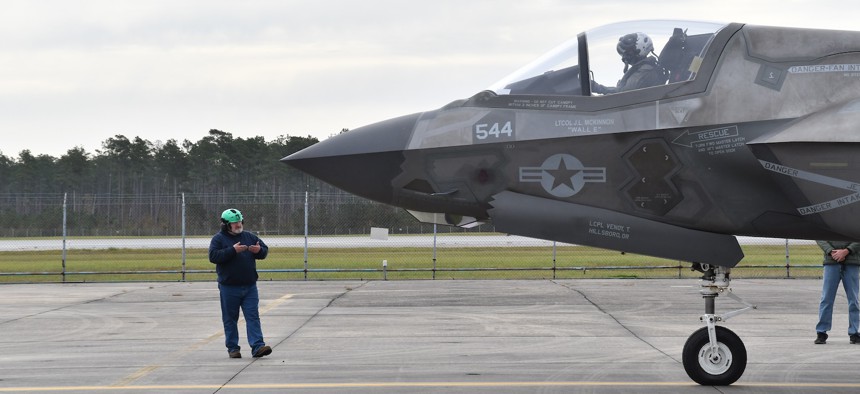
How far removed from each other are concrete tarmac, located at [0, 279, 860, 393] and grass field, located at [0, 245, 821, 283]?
4.44m

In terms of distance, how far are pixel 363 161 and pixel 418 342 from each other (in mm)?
4662

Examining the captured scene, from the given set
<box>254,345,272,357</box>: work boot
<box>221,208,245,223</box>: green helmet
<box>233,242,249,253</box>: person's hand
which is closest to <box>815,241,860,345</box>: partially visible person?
<box>254,345,272,357</box>: work boot

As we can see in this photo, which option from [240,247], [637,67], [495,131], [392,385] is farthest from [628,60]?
→ [240,247]

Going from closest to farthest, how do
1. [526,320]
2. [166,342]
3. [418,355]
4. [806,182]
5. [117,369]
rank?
[806,182], [117,369], [418,355], [166,342], [526,320]

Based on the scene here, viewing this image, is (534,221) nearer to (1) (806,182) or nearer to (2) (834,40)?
(1) (806,182)

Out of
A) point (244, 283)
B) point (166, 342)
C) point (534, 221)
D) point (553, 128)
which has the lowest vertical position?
point (166, 342)

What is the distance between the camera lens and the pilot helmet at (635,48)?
833 cm

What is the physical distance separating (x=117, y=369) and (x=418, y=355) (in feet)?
10.6

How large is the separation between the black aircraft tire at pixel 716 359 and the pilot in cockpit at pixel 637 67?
2301 mm

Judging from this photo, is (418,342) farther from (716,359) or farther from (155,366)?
(716,359)

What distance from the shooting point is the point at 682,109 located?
8109 mm

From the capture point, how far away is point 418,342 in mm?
12664

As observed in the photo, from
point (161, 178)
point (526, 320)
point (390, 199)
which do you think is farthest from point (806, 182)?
point (161, 178)

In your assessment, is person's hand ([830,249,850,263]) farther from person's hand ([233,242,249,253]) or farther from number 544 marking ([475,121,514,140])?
person's hand ([233,242,249,253])
